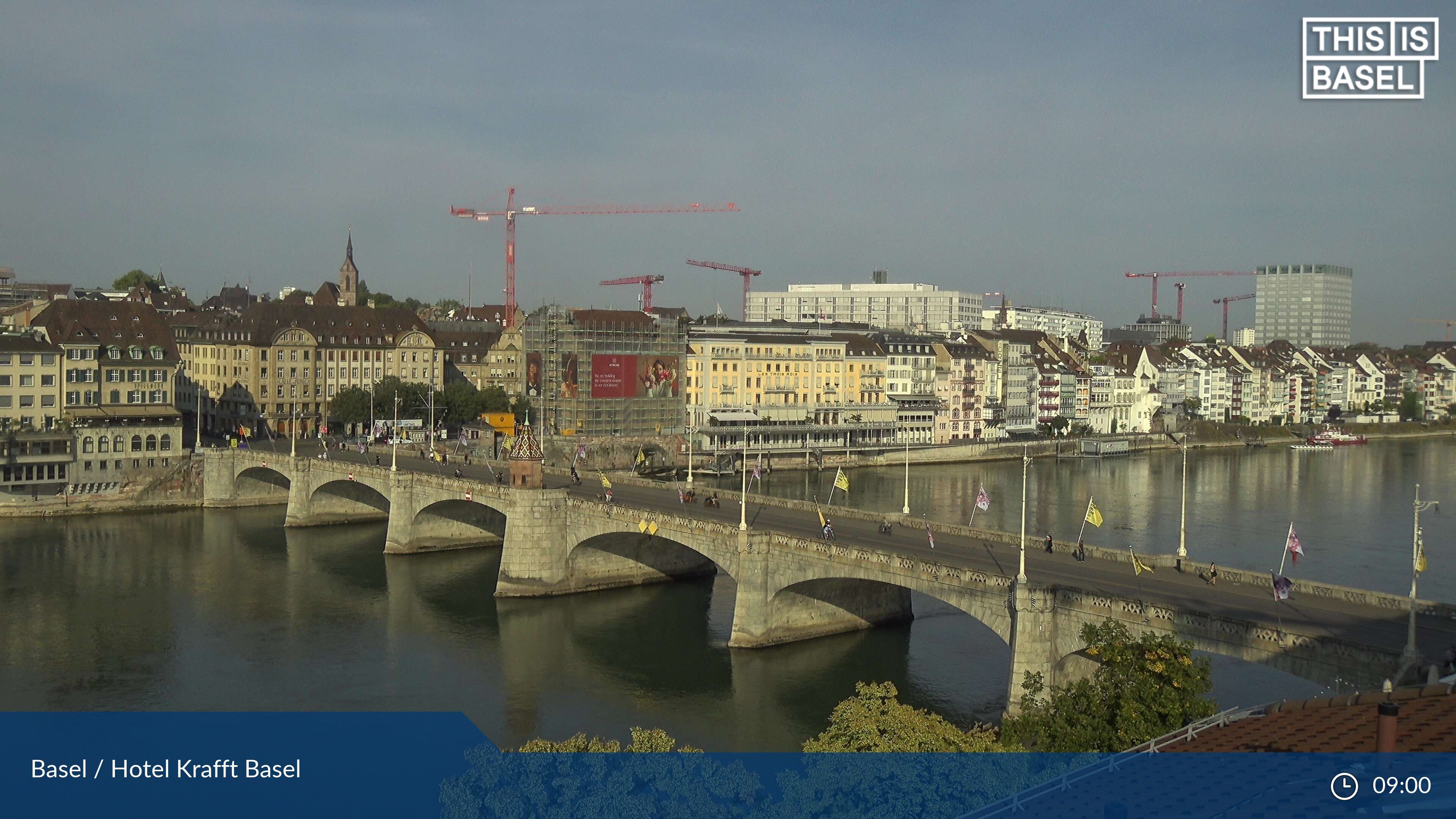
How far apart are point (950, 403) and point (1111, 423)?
120ft

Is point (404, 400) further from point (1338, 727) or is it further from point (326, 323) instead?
point (1338, 727)

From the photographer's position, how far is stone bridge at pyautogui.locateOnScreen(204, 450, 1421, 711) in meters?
33.0

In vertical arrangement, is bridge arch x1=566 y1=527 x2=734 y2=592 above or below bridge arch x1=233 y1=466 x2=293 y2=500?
below

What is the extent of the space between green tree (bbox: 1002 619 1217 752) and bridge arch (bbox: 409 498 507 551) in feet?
165

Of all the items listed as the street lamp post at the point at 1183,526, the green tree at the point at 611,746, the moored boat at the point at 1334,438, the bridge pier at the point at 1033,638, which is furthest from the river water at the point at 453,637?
the moored boat at the point at 1334,438

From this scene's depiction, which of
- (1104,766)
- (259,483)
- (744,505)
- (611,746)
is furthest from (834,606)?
(259,483)

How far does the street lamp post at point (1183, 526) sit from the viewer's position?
43.6 meters

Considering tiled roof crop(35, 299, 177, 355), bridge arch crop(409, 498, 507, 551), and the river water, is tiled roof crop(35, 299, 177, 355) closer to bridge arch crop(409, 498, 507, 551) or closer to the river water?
the river water

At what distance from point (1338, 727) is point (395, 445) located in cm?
6735

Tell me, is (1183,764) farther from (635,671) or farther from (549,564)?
(549,564)

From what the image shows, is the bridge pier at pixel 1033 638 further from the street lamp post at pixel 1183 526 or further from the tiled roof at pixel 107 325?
the tiled roof at pixel 107 325

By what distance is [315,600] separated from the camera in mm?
62594

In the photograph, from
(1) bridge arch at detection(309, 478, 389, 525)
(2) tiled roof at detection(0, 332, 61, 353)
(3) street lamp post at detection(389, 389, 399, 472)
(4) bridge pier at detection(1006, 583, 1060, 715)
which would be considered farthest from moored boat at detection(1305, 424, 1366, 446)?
(4) bridge pier at detection(1006, 583, 1060, 715)

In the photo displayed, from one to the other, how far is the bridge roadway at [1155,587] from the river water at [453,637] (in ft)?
13.4
